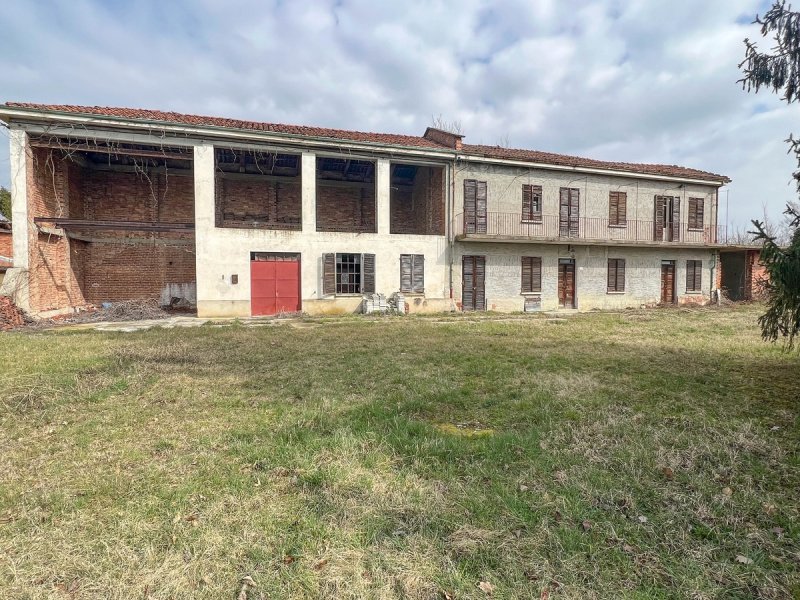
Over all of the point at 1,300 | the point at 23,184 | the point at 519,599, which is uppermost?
the point at 23,184

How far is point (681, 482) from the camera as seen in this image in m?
3.26

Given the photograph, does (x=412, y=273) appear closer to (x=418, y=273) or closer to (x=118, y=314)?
(x=418, y=273)

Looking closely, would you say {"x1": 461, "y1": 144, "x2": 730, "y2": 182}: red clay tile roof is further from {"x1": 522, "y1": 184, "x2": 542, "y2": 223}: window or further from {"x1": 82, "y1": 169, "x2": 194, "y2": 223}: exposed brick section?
{"x1": 82, "y1": 169, "x2": 194, "y2": 223}: exposed brick section

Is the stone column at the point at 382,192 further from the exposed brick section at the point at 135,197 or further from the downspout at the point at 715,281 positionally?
the downspout at the point at 715,281

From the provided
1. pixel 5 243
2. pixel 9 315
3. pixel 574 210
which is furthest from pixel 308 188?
pixel 5 243

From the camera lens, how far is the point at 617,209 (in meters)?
20.3

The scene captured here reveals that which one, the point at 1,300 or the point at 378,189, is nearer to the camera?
the point at 1,300

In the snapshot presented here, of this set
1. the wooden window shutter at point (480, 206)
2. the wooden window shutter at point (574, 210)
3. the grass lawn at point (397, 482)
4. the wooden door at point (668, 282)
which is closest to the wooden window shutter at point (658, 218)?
the wooden door at point (668, 282)

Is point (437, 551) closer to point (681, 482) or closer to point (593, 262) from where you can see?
point (681, 482)

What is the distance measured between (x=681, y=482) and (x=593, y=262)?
18365 millimetres

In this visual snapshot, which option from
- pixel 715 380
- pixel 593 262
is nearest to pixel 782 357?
pixel 715 380

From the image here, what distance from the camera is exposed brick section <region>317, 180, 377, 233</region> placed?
19.8 meters

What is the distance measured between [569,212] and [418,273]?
26.3ft

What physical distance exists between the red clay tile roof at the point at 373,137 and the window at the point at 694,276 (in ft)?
14.0
